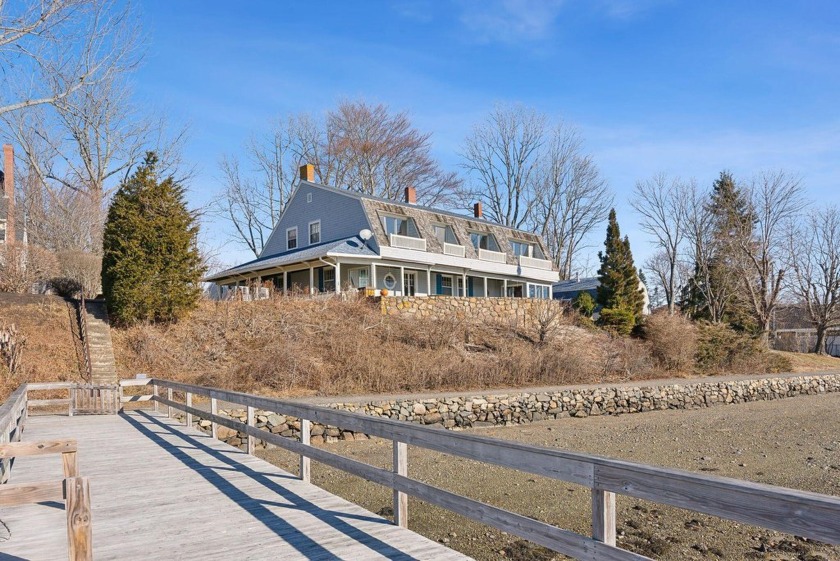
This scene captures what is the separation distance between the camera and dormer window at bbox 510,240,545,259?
38.5m

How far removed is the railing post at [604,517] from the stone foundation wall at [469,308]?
21.0 metres

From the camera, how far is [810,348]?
138 ft

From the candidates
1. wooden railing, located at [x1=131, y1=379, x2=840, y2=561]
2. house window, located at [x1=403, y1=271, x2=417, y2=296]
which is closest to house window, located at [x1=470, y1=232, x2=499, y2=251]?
house window, located at [x1=403, y1=271, x2=417, y2=296]

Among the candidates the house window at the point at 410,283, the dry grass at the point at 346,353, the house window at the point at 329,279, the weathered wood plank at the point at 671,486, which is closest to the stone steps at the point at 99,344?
the dry grass at the point at 346,353

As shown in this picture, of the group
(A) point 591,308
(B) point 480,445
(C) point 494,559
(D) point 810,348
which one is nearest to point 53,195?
(A) point 591,308

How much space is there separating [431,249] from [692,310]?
1831 cm

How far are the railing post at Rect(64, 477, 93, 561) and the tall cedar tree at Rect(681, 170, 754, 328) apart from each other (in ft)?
123

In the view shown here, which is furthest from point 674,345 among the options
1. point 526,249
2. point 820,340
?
point 820,340

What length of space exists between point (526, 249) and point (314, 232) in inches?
556

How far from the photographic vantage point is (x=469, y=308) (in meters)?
27.2

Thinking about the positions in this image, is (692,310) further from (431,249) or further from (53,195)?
(53,195)

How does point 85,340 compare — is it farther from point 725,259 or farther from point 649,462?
point 725,259

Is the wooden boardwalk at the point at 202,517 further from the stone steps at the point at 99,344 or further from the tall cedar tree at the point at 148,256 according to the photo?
the tall cedar tree at the point at 148,256

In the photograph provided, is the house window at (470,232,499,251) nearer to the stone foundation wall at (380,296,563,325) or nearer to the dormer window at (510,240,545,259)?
the dormer window at (510,240,545,259)
